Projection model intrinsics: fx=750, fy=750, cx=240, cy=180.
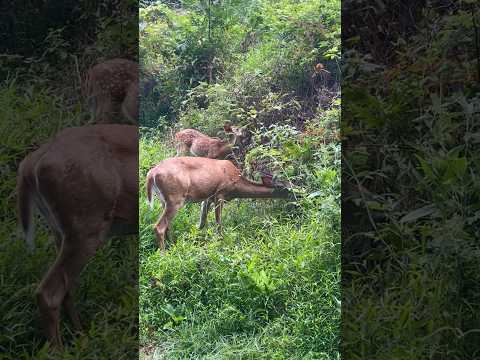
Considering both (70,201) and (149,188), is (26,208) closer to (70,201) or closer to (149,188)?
(70,201)

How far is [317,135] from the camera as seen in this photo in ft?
12.2

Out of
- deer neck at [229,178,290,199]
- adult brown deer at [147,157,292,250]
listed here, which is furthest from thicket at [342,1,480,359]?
adult brown deer at [147,157,292,250]

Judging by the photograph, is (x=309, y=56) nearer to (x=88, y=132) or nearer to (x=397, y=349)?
(x=88, y=132)

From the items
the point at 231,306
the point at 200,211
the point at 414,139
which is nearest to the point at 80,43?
the point at 200,211

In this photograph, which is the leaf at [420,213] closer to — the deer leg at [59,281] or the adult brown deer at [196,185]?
the adult brown deer at [196,185]

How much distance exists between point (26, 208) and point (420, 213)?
1817mm

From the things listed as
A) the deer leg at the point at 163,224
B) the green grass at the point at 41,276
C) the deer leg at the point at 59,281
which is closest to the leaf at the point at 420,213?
the deer leg at the point at 163,224

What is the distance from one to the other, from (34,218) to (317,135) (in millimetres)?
1411

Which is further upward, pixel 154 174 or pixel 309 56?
pixel 309 56

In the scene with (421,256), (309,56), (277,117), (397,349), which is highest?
(309,56)

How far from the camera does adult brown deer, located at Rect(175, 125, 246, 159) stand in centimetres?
367

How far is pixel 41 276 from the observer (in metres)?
3.36

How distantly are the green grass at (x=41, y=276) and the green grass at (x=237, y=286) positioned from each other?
0.44 feet

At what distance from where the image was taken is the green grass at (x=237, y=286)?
140 inches
